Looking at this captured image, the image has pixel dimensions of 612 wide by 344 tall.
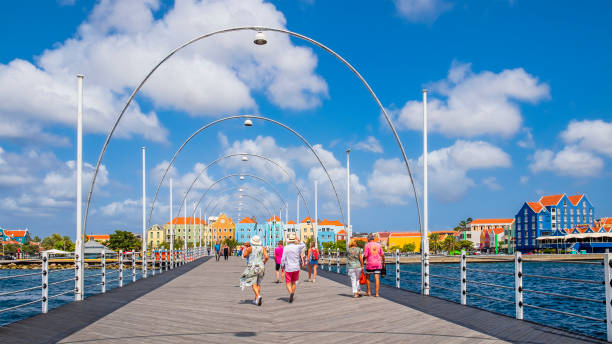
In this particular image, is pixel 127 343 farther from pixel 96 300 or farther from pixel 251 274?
pixel 96 300

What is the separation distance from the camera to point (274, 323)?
401 inches

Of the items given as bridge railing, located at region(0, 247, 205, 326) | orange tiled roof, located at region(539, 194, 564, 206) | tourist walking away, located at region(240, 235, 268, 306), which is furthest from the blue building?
tourist walking away, located at region(240, 235, 268, 306)

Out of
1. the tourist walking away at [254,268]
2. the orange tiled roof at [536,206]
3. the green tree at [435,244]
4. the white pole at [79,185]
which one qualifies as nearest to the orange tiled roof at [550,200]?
the orange tiled roof at [536,206]

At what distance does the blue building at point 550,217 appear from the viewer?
498ft

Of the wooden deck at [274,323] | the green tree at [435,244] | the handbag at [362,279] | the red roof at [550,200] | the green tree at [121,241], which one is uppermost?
the red roof at [550,200]

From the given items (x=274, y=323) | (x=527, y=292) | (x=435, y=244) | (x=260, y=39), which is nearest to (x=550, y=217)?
(x=435, y=244)

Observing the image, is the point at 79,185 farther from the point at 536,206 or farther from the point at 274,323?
the point at 536,206

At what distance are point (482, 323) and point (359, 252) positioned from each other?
5544 mm

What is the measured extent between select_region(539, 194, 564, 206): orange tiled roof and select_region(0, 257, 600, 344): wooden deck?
15240 cm

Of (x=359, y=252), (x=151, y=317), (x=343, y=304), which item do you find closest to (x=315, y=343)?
(x=151, y=317)

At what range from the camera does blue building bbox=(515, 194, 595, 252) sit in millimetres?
151750

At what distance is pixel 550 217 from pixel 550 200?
19.3 feet

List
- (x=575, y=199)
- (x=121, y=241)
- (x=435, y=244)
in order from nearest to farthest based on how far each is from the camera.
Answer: (x=121, y=241) < (x=575, y=199) < (x=435, y=244)

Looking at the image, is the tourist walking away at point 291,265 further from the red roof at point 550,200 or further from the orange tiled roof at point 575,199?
the orange tiled roof at point 575,199
